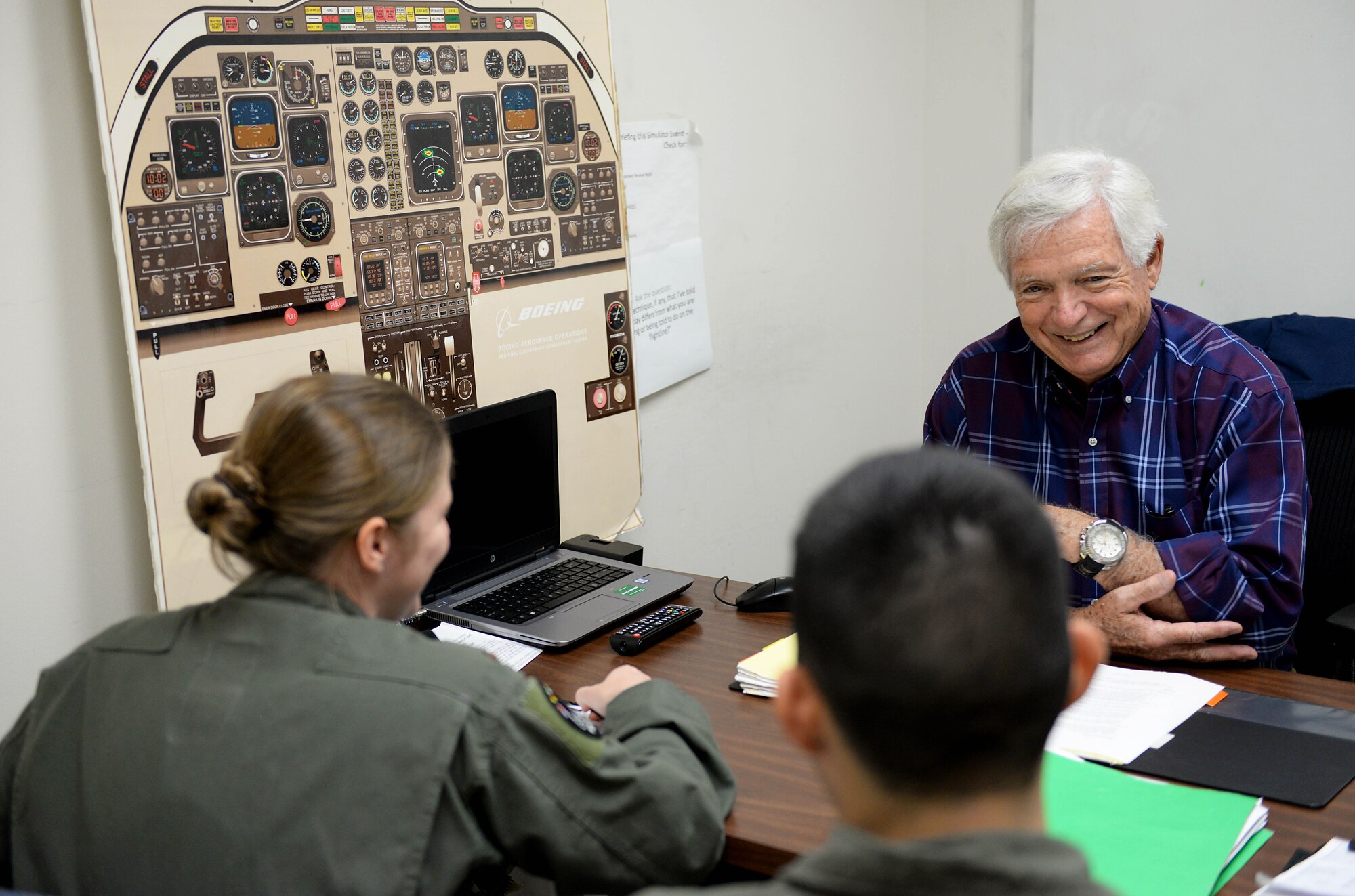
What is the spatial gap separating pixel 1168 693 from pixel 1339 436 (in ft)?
3.38

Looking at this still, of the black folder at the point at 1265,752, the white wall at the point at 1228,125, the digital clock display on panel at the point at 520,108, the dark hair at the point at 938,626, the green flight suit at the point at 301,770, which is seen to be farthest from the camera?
the white wall at the point at 1228,125

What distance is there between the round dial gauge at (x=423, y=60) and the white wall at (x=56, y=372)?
1.92ft

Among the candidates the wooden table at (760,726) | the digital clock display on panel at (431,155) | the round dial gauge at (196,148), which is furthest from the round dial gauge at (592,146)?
the wooden table at (760,726)

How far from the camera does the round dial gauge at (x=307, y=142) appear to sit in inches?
78.7

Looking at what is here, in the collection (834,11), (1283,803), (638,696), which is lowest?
(1283,803)

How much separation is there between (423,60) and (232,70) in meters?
0.40

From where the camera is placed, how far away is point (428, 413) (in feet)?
4.04

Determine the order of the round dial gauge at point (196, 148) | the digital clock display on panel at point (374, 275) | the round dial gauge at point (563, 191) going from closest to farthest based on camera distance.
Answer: the round dial gauge at point (196, 148)
the digital clock display on panel at point (374, 275)
the round dial gauge at point (563, 191)

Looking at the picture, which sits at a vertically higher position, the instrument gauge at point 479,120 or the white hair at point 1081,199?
the instrument gauge at point 479,120

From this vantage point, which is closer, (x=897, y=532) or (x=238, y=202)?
(x=897, y=532)

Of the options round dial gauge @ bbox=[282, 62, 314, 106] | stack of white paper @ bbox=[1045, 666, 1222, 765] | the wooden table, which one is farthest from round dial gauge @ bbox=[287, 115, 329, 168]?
stack of white paper @ bbox=[1045, 666, 1222, 765]

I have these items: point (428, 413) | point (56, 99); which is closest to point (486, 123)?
point (56, 99)

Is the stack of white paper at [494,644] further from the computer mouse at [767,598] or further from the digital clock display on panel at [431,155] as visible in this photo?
the digital clock display on panel at [431,155]

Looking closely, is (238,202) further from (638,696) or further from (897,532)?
(897,532)
